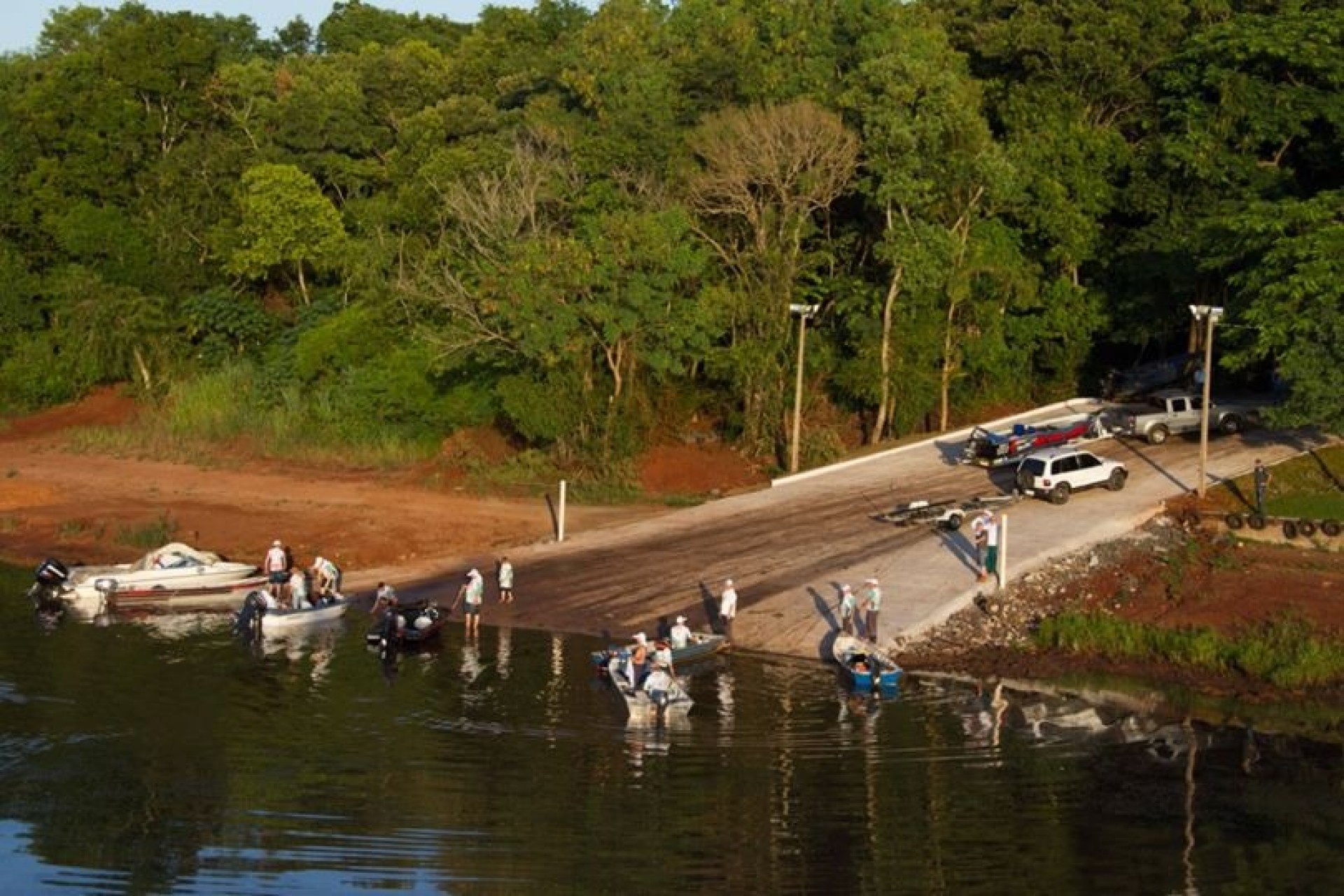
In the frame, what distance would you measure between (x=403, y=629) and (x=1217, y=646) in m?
17.5

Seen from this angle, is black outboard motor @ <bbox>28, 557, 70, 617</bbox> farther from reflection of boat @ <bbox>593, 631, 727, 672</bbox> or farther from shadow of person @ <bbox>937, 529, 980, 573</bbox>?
shadow of person @ <bbox>937, 529, 980, 573</bbox>

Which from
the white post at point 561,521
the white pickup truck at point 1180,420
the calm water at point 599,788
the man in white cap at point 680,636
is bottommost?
the calm water at point 599,788

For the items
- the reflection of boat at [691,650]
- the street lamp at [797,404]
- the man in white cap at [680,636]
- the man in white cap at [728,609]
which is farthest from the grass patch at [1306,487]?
the man in white cap at [680,636]

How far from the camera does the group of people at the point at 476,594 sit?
37.6m

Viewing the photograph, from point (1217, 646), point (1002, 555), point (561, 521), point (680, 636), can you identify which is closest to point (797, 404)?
point (561, 521)

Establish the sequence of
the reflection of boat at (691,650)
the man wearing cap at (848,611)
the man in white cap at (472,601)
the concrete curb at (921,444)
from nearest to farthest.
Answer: the reflection of boat at (691,650), the man wearing cap at (848,611), the man in white cap at (472,601), the concrete curb at (921,444)

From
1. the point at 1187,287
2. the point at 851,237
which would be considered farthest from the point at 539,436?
the point at 1187,287

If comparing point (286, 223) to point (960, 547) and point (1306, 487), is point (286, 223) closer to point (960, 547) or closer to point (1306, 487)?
point (960, 547)

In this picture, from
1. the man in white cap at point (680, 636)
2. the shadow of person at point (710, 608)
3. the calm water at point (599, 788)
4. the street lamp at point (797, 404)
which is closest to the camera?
the calm water at point (599, 788)

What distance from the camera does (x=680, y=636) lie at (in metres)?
34.4

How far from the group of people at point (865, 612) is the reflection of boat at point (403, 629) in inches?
358

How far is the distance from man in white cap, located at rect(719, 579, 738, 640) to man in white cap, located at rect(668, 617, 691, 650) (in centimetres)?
158

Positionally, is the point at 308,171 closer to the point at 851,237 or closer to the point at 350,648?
the point at 851,237

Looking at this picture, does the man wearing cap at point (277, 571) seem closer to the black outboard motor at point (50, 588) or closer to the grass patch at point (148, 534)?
the black outboard motor at point (50, 588)
